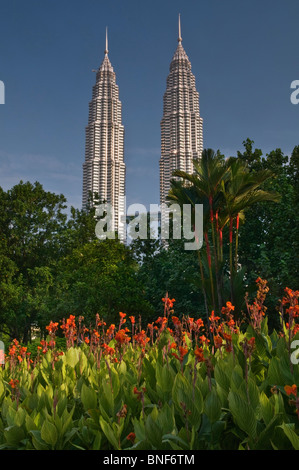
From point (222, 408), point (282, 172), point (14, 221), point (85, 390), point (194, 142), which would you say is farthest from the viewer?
Answer: point (194, 142)

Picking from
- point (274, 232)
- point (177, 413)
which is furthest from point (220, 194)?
point (177, 413)

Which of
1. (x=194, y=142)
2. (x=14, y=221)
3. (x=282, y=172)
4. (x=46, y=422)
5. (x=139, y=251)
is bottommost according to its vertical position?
(x=46, y=422)

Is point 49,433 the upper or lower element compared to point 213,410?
lower

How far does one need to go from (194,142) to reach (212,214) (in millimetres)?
48983

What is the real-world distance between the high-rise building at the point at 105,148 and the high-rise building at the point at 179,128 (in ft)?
22.5

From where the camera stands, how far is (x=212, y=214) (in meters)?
13.1

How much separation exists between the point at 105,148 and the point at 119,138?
3.85m

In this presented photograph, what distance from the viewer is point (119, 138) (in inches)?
2498

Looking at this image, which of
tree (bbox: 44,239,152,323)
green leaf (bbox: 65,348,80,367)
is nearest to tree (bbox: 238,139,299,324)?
tree (bbox: 44,239,152,323)

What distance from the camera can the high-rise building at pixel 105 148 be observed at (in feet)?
193

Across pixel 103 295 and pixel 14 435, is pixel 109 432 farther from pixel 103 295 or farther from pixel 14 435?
pixel 103 295
